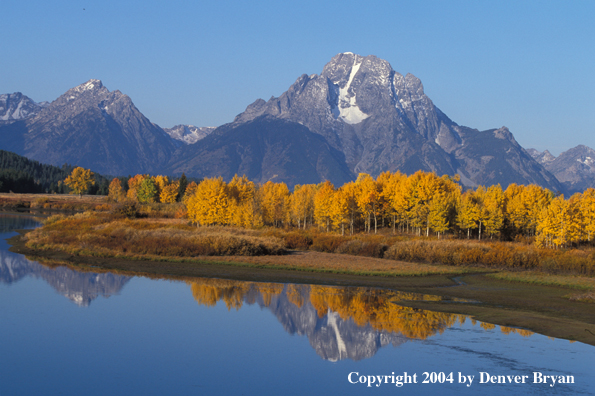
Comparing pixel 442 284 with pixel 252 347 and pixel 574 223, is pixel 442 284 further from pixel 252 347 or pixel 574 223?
pixel 574 223

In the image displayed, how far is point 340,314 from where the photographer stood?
2517cm

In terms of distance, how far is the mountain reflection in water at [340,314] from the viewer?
2055 centimetres

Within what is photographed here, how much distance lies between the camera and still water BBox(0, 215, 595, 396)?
613 inches

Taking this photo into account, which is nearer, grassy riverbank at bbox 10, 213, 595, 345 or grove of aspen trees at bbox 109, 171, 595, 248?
grassy riverbank at bbox 10, 213, 595, 345

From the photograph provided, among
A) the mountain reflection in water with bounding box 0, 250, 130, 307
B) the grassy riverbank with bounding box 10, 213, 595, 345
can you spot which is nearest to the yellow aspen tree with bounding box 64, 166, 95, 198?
the grassy riverbank with bounding box 10, 213, 595, 345

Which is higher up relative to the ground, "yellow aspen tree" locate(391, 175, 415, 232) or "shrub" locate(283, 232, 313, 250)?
"yellow aspen tree" locate(391, 175, 415, 232)

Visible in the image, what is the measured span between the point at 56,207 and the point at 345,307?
11431 cm

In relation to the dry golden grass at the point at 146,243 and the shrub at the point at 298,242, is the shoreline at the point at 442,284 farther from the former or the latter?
the shrub at the point at 298,242

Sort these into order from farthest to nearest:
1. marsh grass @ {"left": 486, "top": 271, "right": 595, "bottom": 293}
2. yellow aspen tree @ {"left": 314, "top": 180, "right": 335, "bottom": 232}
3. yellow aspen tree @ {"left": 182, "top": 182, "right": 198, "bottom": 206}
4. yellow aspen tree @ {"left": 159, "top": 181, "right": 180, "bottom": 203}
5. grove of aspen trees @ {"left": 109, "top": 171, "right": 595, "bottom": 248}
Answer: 1. yellow aspen tree @ {"left": 159, "top": 181, "right": 180, "bottom": 203}
2. yellow aspen tree @ {"left": 182, "top": 182, "right": 198, "bottom": 206}
3. yellow aspen tree @ {"left": 314, "top": 180, "right": 335, "bottom": 232}
4. grove of aspen trees @ {"left": 109, "top": 171, "right": 595, "bottom": 248}
5. marsh grass @ {"left": 486, "top": 271, "right": 595, "bottom": 293}

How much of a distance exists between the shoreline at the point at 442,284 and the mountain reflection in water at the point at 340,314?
1.55m

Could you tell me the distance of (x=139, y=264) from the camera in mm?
40625

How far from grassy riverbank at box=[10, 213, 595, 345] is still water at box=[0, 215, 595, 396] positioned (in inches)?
155

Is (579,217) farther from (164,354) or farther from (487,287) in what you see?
(164,354)

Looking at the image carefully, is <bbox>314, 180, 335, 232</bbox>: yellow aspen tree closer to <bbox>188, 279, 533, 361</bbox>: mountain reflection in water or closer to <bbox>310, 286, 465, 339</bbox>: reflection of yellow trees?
<bbox>188, 279, 533, 361</bbox>: mountain reflection in water
